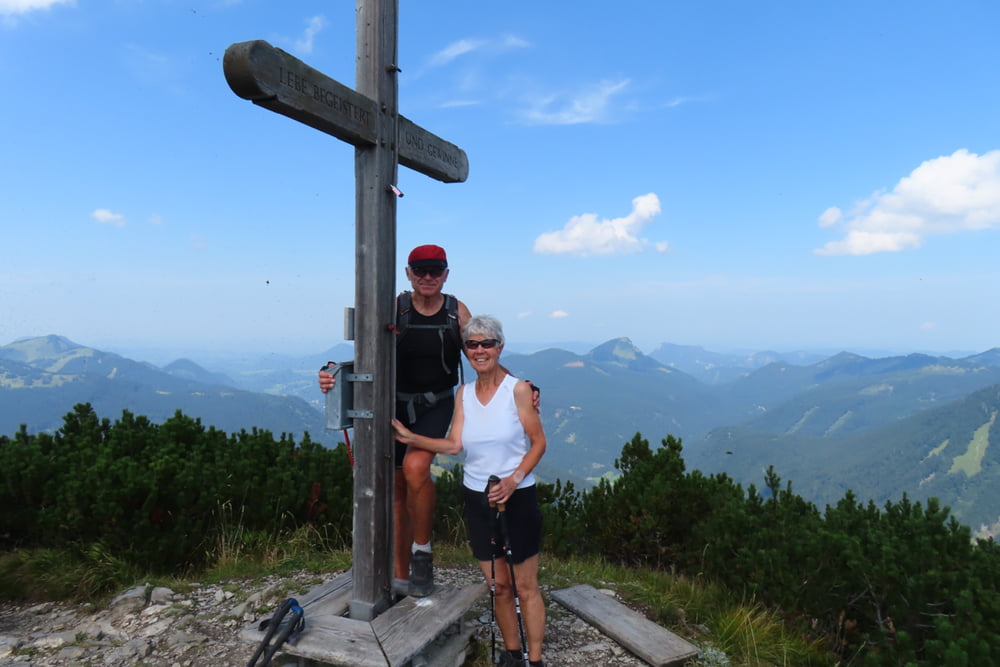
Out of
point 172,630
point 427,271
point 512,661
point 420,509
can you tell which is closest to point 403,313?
point 427,271

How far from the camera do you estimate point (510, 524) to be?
139 inches

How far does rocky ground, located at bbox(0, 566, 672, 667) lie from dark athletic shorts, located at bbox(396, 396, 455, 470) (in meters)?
1.51

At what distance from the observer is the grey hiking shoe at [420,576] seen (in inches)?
163

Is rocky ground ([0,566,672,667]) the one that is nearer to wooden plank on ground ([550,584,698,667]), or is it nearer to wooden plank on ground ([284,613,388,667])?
wooden plank on ground ([550,584,698,667])

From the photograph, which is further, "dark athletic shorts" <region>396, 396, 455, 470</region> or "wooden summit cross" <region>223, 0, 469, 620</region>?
"dark athletic shorts" <region>396, 396, 455, 470</region>

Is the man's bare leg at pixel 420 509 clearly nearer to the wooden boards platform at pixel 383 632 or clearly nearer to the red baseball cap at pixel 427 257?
the wooden boards platform at pixel 383 632

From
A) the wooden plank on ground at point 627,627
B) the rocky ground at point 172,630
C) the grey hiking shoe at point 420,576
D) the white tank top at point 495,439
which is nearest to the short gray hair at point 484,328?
the white tank top at point 495,439

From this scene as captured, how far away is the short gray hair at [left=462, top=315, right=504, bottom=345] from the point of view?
3.46 m

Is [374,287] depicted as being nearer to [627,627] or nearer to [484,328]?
[484,328]

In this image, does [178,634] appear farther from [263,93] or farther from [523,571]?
[263,93]

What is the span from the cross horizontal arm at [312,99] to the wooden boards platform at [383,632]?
3.00m

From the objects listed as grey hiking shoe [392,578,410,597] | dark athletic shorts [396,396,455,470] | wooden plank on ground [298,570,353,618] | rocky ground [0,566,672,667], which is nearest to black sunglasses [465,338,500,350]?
dark athletic shorts [396,396,455,470]

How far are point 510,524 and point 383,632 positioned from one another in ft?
3.38

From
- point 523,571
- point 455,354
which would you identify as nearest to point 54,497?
point 455,354
